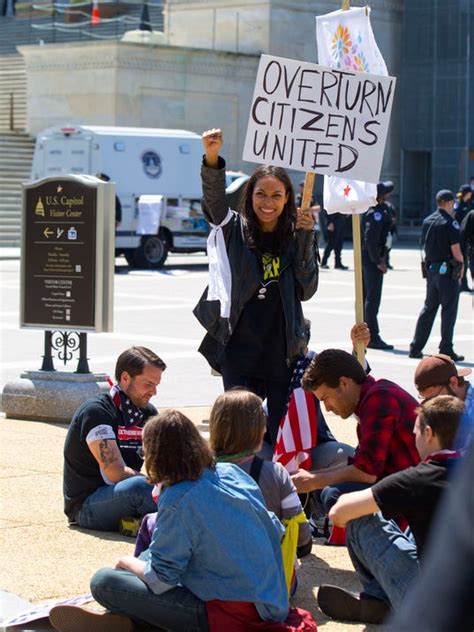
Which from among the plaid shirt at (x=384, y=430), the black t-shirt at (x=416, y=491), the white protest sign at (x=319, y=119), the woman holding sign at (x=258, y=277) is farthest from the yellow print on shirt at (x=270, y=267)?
the black t-shirt at (x=416, y=491)

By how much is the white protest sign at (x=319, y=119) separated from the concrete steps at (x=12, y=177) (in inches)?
956

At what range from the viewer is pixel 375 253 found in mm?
15164

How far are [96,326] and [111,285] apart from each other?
358 mm

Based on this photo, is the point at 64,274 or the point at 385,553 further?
the point at 64,274

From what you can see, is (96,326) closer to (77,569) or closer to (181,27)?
(77,569)

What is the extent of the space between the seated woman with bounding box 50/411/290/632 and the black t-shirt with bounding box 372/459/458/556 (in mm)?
564

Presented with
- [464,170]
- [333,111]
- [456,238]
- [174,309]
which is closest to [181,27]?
[464,170]

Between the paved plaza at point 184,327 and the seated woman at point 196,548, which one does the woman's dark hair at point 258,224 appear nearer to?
the seated woman at point 196,548

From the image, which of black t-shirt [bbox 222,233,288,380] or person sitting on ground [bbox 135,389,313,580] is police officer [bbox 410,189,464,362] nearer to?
black t-shirt [bbox 222,233,288,380]

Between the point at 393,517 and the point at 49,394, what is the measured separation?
541cm

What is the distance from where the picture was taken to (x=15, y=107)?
39.8 m

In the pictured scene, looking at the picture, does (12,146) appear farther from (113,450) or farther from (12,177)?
(113,450)

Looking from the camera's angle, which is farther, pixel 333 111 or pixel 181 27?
pixel 181 27

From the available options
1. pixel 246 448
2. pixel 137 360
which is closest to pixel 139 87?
pixel 137 360
